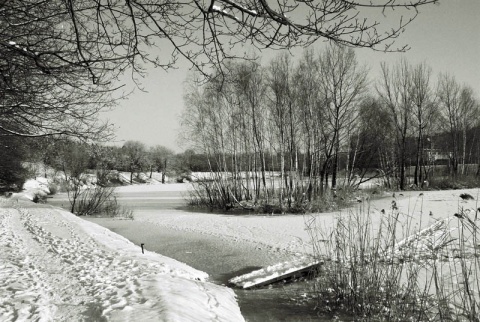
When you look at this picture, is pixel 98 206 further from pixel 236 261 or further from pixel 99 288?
pixel 99 288

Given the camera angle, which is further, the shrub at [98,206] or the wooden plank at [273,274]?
the shrub at [98,206]

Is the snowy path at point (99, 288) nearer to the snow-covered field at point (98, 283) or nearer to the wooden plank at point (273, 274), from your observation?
the snow-covered field at point (98, 283)

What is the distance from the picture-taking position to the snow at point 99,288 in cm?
361

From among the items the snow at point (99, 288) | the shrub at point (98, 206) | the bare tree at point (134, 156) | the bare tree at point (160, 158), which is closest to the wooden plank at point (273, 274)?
the snow at point (99, 288)

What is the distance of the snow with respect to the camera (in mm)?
3609

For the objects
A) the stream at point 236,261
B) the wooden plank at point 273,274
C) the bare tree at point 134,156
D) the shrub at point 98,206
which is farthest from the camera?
the bare tree at point 134,156

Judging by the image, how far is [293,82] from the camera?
17.5 m

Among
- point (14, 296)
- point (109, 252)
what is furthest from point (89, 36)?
point (109, 252)

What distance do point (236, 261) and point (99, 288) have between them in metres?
3.58

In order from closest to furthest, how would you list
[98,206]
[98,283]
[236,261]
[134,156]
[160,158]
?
[98,283]
[236,261]
[98,206]
[134,156]
[160,158]

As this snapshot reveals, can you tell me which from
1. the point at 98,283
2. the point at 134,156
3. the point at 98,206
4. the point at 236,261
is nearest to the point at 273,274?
the point at 236,261

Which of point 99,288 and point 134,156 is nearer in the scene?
point 99,288

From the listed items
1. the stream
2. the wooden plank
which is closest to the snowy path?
the stream

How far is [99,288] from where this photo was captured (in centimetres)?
447
